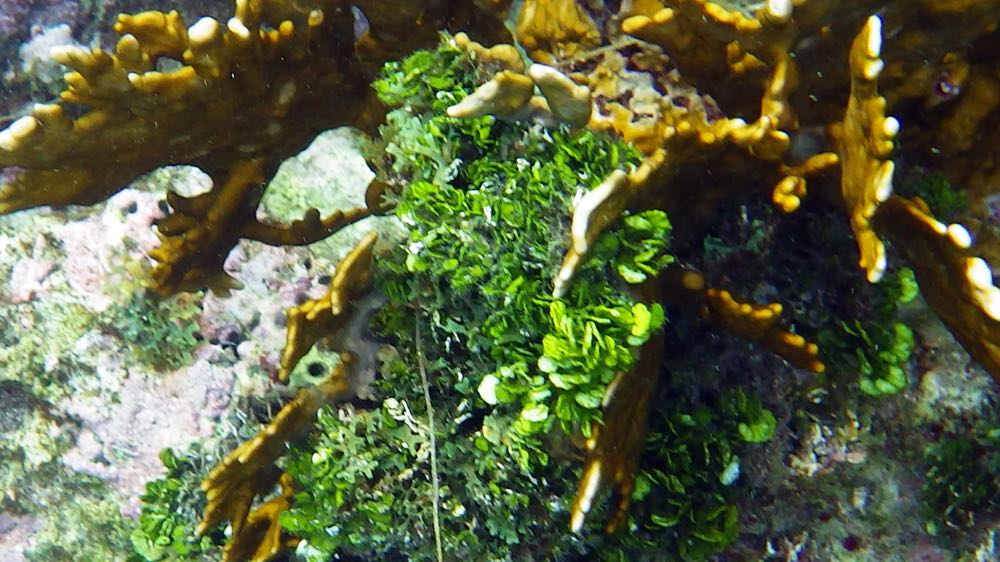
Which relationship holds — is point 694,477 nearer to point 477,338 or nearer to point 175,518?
point 477,338

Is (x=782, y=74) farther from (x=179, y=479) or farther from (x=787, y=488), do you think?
(x=179, y=479)

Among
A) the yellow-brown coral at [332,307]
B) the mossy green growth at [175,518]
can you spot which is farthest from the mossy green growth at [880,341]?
the mossy green growth at [175,518]

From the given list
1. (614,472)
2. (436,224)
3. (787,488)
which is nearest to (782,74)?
(436,224)

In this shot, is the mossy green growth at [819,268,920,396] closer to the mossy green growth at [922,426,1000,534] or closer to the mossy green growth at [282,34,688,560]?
the mossy green growth at [922,426,1000,534]

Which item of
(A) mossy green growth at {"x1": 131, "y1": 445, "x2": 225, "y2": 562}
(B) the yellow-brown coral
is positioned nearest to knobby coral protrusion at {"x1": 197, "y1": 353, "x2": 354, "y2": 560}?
(B) the yellow-brown coral

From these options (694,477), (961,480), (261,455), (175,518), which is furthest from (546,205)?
(175,518)

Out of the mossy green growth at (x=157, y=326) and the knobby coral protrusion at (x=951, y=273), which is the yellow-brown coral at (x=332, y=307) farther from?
the mossy green growth at (x=157, y=326)
